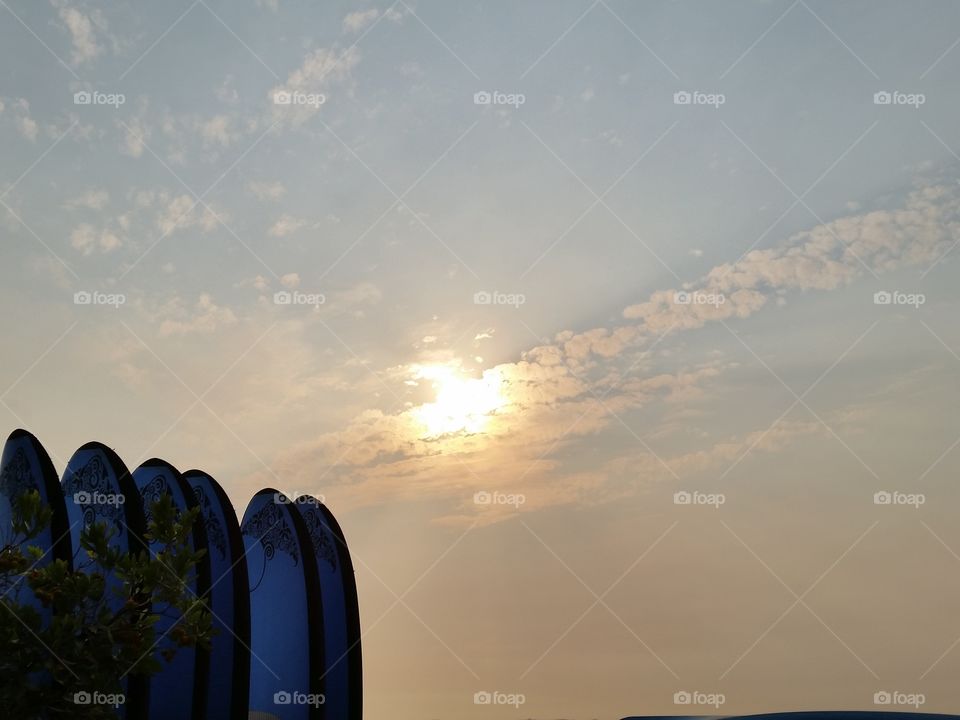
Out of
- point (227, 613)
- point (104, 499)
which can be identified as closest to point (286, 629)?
point (227, 613)

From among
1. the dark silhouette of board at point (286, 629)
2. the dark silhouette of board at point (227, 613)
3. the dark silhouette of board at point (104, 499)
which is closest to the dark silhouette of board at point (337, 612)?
the dark silhouette of board at point (286, 629)

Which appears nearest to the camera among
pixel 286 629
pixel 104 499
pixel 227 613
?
pixel 104 499

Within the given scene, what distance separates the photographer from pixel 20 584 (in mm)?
10680

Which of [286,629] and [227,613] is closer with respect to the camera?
[227,613]

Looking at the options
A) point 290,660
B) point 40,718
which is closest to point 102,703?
point 40,718

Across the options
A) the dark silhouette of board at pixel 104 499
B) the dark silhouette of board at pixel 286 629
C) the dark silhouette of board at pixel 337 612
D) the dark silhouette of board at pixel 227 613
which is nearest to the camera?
→ the dark silhouette of board at pixel 104 499

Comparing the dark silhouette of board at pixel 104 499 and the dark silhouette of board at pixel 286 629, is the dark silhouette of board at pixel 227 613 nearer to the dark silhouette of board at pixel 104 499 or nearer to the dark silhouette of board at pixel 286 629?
the dark silhouette of board at pixel 286 629

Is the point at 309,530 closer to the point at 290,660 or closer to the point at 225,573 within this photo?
the point at 290,660

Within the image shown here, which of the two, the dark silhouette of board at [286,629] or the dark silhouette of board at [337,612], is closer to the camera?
the dark silhouette of board at [286,629]

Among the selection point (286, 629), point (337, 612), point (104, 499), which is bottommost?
point (286, 629)

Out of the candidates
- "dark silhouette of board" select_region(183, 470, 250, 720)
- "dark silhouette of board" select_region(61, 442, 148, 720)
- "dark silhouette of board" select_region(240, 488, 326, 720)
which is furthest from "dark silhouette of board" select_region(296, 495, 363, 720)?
"dark silhouette of board" select_region(61, 442, 148, 720)

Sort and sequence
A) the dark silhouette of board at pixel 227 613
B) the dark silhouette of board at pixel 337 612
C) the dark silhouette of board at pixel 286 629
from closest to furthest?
the dark silhouette of board at pixel 227 613 → the dark silhouette of board at pixel 286 629 → the dark silhouette of board at pixel 337 612

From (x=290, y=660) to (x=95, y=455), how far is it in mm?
5787

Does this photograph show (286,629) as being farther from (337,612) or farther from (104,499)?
(104,499)
